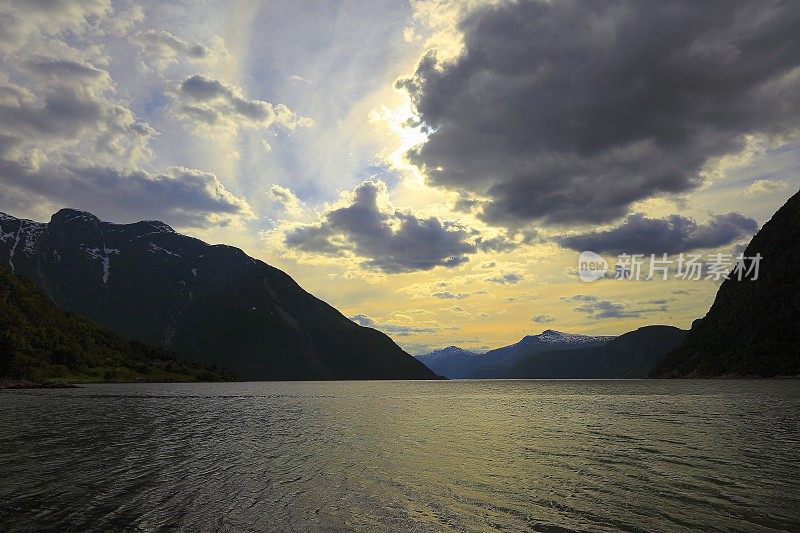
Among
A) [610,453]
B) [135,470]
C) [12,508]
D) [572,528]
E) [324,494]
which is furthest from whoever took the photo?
[610,453]

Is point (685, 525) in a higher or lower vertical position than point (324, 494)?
higher

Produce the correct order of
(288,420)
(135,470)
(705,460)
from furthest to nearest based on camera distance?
1. (288,420)
2. (705,460)
3. (135,470)

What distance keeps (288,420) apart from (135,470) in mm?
48450

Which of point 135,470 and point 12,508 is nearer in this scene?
point 12,508

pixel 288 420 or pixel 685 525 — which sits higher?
pixel 685 525

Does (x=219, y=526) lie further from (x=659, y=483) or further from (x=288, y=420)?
(x=288, y=420)

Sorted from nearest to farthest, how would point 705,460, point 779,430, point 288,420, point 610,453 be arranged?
point 705,460
point 610,453
point 779,430
point 288,420

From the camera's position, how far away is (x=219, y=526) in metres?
24.3

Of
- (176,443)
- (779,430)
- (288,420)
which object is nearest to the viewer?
(176,443)

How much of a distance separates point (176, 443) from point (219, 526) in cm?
3526

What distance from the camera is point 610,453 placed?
4662 centimetres

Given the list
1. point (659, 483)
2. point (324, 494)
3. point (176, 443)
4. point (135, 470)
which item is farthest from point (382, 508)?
point (176, 443)

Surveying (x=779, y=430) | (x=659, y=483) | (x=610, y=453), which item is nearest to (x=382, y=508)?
(x=659, y=483)

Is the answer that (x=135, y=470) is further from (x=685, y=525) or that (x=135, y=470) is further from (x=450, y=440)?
(x=685, y=525)
